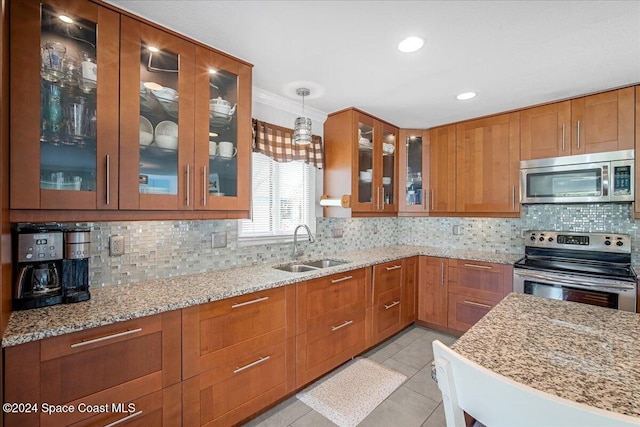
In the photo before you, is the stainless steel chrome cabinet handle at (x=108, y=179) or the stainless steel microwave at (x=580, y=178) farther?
the stainless steel microwave at (x=580, y=178)

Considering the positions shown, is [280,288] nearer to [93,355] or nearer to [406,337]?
[93,355]

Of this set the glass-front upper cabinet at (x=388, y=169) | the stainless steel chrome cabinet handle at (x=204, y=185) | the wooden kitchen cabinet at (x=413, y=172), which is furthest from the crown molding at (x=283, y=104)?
the wooden kitchen cabinet at (x=413, y=172)

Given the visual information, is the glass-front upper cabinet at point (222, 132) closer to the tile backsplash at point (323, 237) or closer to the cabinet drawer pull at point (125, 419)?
the tile backsplash at point (323, 237)

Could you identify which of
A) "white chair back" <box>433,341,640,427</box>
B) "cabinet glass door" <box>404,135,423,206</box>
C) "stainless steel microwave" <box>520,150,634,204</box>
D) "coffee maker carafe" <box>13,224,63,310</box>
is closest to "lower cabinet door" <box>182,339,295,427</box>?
"coffee maker carafe" <box>13,224,63,310</box>

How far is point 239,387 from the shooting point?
1701 mm

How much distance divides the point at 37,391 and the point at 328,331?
5.34ft

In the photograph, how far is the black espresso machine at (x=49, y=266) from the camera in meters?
1.30

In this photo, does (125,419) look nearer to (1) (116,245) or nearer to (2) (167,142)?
(1) (116,245)

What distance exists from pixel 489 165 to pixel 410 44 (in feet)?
6.14

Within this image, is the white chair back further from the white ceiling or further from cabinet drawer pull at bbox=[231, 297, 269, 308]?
the white ceiling

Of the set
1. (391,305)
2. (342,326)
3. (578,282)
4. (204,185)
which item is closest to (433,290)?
(391,305)

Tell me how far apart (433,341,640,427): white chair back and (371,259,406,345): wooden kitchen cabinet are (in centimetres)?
195

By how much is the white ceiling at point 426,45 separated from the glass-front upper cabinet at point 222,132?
133mm

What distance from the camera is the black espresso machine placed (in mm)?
1301
